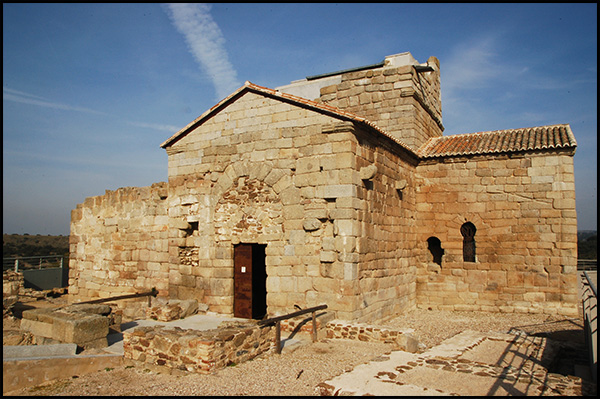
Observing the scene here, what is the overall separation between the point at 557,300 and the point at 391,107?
7178mm

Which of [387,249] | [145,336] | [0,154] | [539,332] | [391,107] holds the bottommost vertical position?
[539,332]

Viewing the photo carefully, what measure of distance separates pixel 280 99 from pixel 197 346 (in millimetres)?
5986

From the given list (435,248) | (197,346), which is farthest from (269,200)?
(435,248)

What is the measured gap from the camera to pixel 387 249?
11.1m

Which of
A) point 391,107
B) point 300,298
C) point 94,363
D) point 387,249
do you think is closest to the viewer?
point 94,363

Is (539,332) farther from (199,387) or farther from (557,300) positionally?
(199,387)

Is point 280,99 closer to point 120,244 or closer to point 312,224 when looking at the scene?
point 312,224

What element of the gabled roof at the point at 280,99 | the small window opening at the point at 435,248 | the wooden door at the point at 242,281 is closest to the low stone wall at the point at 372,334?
the wooden door at the point at 242,281

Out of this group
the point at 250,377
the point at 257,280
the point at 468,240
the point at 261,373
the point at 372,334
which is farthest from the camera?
the point at 468,240

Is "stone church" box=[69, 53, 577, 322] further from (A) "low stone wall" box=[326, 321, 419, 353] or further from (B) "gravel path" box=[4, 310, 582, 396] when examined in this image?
(B) "gravel path" box=[4, 310, 582, 396]

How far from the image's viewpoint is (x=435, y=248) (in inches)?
530

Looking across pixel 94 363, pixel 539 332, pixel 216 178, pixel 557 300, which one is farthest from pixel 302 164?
pixel 557 300

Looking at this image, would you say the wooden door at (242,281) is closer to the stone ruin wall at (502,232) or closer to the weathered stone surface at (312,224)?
the weathered stone surface at (312,224)

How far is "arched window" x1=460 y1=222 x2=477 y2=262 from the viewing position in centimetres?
1284
